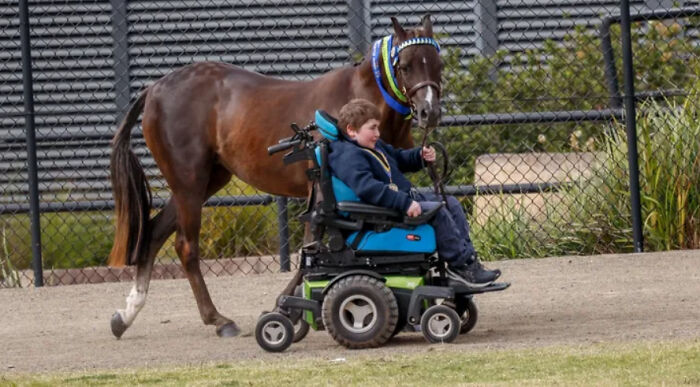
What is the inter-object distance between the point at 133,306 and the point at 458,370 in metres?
2.72

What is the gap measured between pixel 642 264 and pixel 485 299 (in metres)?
1.35

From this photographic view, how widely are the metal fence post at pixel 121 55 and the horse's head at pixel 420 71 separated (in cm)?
539

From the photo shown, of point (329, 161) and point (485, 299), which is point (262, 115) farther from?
point (485, 299)

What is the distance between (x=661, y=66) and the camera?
39.0 feet

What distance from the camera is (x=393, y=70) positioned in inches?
290

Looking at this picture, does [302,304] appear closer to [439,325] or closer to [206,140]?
[439,325]

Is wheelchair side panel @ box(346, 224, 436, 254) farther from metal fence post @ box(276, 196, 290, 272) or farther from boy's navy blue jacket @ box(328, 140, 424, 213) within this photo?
metal fence post @ box(276, 196, 290, 272)

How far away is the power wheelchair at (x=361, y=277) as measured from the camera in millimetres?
6805

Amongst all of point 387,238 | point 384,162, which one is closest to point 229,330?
point 387,238

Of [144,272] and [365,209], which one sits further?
[144,272]

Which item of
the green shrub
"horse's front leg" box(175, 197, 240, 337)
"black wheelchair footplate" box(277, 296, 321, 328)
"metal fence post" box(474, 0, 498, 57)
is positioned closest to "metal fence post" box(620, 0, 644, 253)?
the green shrub

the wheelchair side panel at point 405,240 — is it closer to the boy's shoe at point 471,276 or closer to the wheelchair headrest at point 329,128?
the boy's shoe at point 471,276

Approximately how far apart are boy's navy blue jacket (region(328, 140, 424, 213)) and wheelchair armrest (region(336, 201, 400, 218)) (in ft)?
0.09

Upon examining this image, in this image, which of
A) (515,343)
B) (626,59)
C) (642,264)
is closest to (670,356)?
(515,343)
